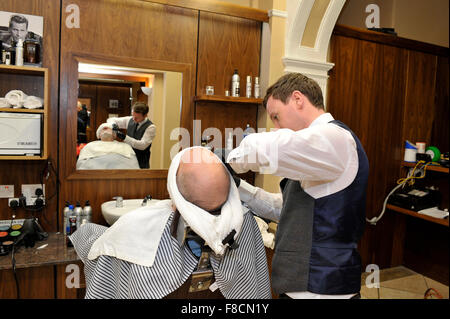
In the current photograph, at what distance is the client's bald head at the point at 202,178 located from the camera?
1.03 meters

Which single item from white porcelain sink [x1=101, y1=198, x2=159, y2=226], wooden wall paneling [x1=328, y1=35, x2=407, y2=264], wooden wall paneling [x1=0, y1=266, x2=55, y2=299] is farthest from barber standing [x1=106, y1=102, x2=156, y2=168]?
wooden wall paneling [x1=328, y1=35, x2=407, y2=264]

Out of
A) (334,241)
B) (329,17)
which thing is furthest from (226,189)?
(329,17)

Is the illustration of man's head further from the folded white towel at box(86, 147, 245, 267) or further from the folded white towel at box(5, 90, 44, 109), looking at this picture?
the folded white towel at box(86, 147, 245, 267)

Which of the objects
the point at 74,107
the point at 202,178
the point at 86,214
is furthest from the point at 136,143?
the point at 202,178

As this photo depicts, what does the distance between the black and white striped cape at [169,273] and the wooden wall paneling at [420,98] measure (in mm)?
2860

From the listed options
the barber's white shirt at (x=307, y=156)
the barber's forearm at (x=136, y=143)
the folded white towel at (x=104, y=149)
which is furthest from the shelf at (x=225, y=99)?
the barber's white shirt at (x=307, y=156)

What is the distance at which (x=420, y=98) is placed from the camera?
11.4 feet

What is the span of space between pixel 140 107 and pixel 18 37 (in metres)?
0.82

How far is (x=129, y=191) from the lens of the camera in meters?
2.44

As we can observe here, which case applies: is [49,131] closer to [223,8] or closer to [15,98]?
[15,98]

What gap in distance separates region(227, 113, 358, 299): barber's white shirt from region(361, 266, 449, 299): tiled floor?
2.32 m

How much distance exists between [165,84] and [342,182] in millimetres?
1653

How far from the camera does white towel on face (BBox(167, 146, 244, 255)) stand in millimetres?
996

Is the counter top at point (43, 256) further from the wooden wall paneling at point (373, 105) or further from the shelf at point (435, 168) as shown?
the shelf at point (435, 168)
